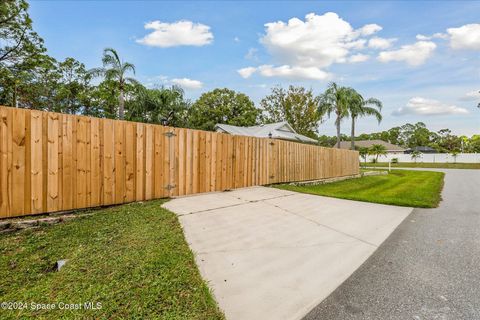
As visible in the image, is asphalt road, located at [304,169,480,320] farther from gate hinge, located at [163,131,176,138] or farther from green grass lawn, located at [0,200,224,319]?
gate hinge, located at [163,131,176,138]

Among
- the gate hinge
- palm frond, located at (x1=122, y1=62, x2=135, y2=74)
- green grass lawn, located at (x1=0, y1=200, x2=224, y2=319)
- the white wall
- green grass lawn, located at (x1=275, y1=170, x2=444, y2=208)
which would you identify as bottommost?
green grass lawn, located at (x1=275, y1=170, x2=444, y2=208)

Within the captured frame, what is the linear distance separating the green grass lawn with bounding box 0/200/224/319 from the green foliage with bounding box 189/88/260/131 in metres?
29.5

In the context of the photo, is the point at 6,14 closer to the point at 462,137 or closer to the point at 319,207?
the point at 319,207

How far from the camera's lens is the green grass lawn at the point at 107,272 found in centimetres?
166

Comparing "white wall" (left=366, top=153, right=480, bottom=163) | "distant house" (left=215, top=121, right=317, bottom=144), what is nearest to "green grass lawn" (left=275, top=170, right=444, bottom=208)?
"distant house" (left=215, top=121, right=317, bottom=144)

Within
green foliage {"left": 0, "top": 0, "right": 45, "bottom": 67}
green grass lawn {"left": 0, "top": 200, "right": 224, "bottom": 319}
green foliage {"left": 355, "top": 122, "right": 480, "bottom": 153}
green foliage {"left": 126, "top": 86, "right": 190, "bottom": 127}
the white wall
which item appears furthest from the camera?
green foliage {"left": 355, "top": 122, "right": 480, "bottom": 153}

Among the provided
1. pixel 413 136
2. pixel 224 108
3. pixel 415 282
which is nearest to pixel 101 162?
pixel 415 282

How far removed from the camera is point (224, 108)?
106ft

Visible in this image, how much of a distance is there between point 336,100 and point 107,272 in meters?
20.1

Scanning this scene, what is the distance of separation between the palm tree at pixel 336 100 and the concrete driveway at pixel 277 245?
15276mm

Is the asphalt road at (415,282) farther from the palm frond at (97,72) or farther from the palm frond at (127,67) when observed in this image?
the palm frond at (97,72)

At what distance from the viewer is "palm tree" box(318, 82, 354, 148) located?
18.8m

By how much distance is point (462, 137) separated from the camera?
51.5 meters

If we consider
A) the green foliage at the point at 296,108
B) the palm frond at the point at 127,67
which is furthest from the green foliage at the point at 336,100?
the palm frond at the point at 127,67
